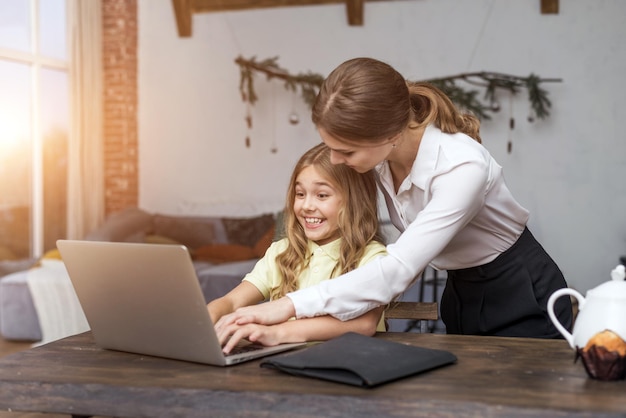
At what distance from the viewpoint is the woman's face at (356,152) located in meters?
1.56

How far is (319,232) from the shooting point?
1846 millimetres

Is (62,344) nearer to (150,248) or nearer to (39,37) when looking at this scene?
(150,248)

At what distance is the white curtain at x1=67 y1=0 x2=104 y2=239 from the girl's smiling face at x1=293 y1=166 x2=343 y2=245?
458 centimetres

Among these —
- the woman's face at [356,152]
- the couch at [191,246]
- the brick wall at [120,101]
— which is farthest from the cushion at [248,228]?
the woman's face at [356,152]

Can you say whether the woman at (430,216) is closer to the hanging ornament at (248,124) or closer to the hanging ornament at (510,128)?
the hanging ornament at (510,128)

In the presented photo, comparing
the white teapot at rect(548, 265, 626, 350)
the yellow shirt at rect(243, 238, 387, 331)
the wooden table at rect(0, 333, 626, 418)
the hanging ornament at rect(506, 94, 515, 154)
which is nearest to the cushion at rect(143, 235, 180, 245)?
the hanging ornament at rect(506, 94, 515, 154)

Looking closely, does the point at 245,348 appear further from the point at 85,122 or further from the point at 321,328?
the point at 85,122

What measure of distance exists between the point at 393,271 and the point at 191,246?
4.49 meters

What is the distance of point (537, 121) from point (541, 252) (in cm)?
412

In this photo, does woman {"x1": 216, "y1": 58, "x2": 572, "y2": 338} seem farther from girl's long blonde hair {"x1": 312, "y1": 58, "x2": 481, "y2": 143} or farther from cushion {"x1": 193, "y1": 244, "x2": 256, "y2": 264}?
cushion {"x1": 193, "y1": 244, "x2": 256, "y2": 264}

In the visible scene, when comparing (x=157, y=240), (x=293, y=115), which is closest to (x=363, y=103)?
(x=157, y=240)

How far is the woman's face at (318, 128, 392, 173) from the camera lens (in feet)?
5.11

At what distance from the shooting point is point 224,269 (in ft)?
16.5

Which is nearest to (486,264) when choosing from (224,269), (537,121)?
(224,269)
